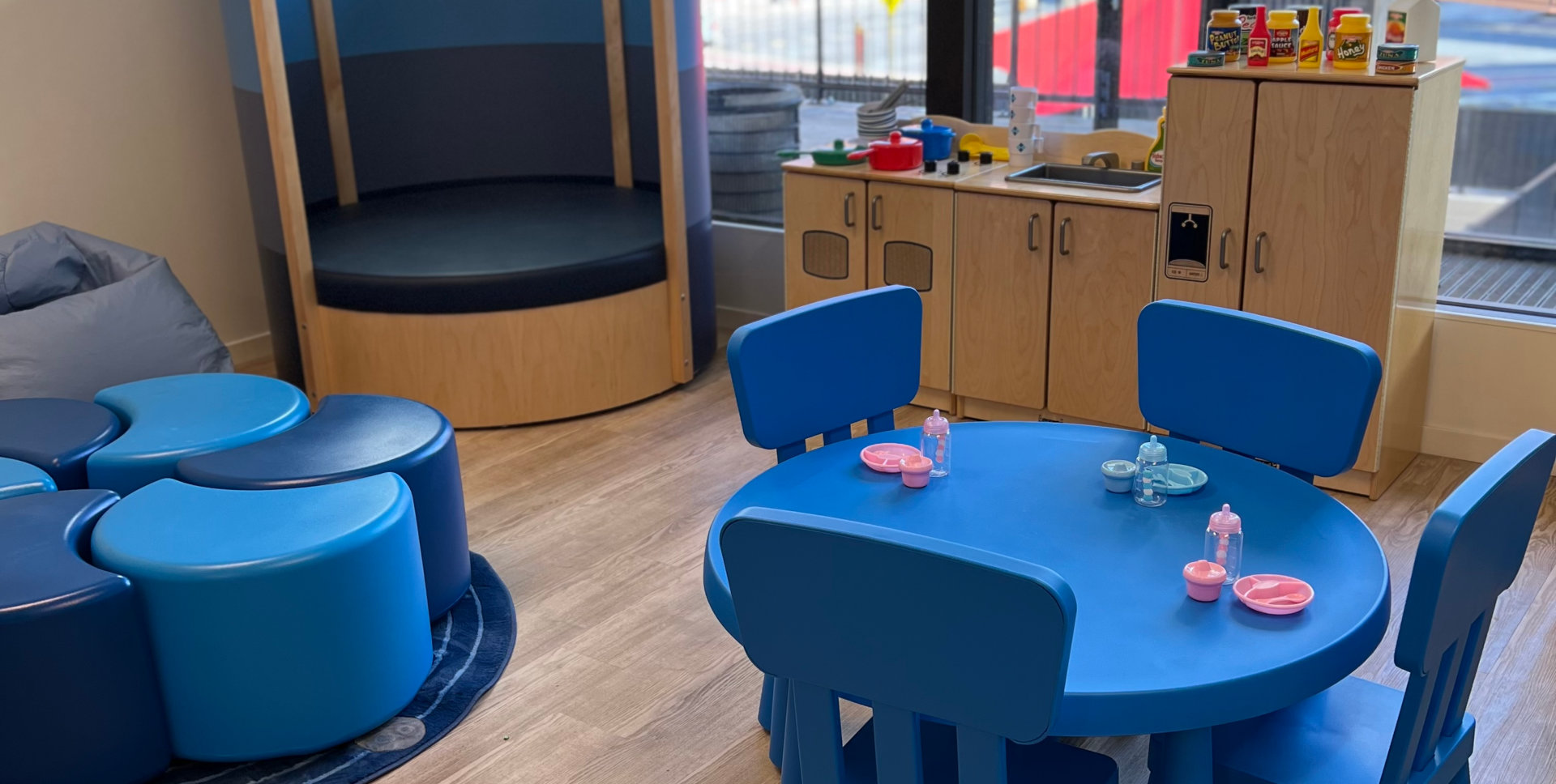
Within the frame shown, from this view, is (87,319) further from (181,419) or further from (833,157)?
(833,157)

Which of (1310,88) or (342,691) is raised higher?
(1310,88)

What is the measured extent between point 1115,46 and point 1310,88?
108 cm

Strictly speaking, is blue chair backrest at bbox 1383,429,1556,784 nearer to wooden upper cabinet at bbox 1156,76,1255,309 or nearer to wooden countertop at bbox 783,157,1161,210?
wooden upper cabinet at bbox 1156,76,1255,309

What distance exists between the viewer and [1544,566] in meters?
3.46

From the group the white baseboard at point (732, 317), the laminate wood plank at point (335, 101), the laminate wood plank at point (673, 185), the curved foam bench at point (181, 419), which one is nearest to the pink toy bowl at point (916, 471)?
the curved foam bench at point (181, 419)

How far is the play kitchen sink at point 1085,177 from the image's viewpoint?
4270mm

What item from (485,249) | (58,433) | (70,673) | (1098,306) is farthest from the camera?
(485,249)

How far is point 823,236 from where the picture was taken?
465 cm

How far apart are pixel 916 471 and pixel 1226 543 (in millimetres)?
530

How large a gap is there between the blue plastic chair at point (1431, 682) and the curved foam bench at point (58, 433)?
2552mm

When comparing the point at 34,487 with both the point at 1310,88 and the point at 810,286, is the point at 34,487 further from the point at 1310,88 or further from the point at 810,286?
the point at 1310,88

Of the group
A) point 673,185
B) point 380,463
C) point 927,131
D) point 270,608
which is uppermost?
point 927,131

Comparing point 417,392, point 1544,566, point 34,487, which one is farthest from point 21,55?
point 1544,566

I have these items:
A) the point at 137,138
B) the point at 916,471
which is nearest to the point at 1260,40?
the point at 916,471
